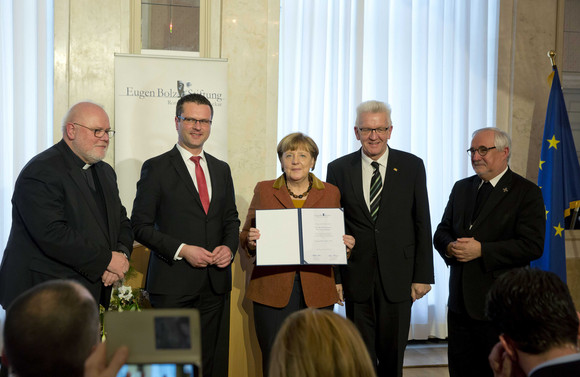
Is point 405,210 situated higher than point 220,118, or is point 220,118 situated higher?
point 220,118

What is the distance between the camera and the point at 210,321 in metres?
3.61

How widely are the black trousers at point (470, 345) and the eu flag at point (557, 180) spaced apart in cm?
192

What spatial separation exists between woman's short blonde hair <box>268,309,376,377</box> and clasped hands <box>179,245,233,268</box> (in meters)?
2.02

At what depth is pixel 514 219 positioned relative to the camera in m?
3.78

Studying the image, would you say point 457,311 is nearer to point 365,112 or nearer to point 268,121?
point 365,112

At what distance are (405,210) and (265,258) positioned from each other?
99 centimetres

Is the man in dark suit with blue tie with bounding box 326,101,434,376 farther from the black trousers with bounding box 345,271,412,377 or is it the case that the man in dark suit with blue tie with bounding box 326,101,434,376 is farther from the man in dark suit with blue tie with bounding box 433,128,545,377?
the man in dark suit with blue tie with bounding box 433,128,545,377

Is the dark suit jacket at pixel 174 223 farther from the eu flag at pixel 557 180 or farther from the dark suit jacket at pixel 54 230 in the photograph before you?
the eu flag at pixel 557 180

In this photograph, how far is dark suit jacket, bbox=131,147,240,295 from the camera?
11.5ft

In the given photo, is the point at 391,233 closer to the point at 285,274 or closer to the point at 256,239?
the point at 285,274

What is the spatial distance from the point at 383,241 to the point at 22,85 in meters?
3.51

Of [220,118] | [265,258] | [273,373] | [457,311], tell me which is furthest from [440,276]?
[273,373]

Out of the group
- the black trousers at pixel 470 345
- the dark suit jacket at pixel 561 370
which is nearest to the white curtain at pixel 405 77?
the black trousers at pixel 470 345

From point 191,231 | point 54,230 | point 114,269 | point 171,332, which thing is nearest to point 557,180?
point 191,231
